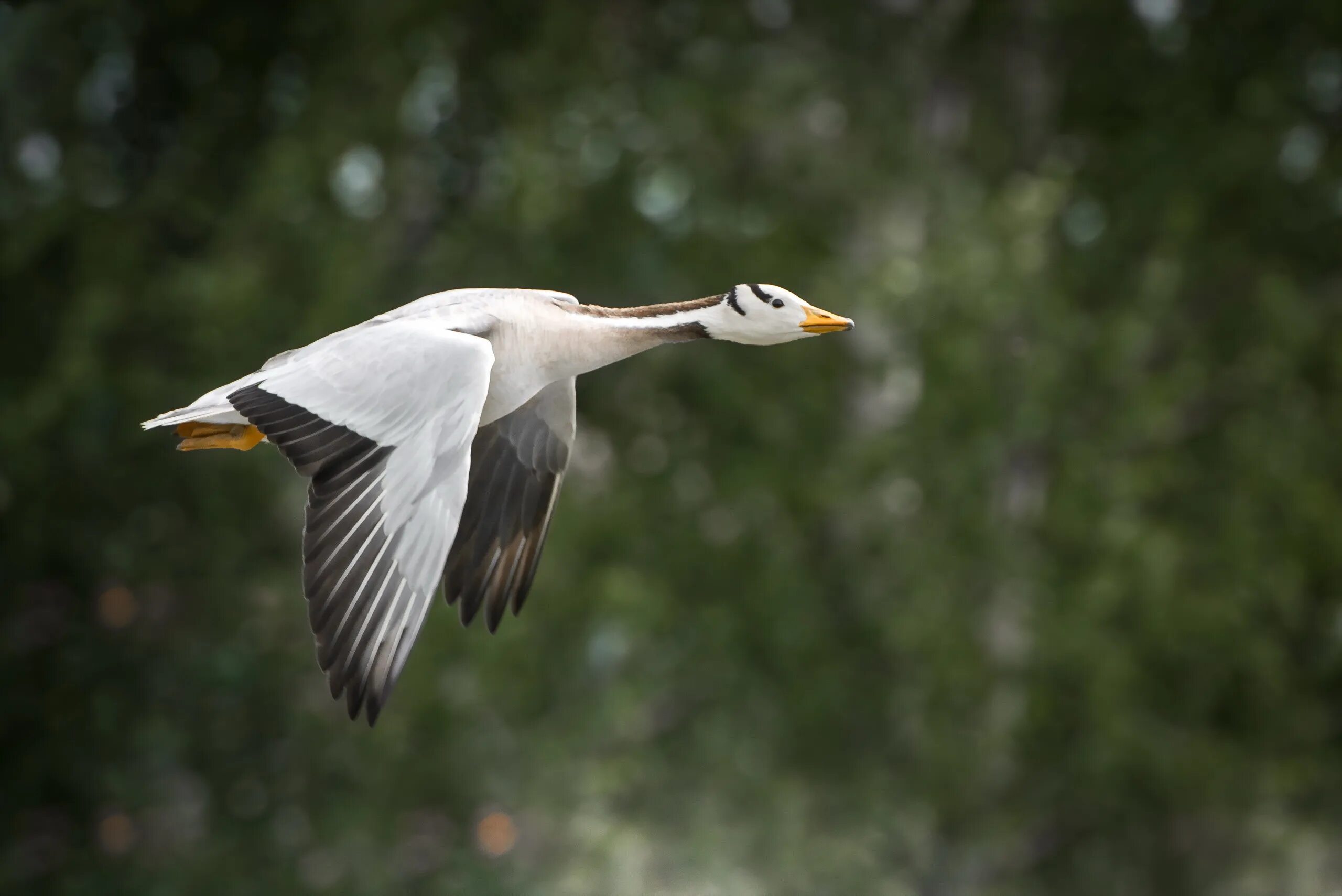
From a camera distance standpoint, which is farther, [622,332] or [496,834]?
[496,834]

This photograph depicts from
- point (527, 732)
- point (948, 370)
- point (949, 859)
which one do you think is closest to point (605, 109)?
point (948, 370)

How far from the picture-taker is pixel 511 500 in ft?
22.0

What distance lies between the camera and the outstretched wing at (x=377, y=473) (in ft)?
16.6

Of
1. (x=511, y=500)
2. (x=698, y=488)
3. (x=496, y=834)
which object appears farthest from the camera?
(x=698, y=488)

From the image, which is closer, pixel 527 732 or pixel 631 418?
pixel 527 732

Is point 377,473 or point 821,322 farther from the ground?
point 821,322

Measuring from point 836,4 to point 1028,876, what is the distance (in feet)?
22.0

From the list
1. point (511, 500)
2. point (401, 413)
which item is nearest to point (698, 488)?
point (511, 500)

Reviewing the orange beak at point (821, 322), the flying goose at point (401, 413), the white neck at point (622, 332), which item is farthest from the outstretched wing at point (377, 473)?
the orange beak at point (821, 322)

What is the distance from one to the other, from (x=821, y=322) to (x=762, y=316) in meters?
0.20

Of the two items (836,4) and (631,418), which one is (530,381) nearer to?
(631,418)

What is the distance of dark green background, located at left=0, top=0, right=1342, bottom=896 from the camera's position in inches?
491

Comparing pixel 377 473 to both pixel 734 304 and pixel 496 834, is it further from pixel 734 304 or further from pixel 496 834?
pixel 496 834

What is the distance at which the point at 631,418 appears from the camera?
13273 mm
